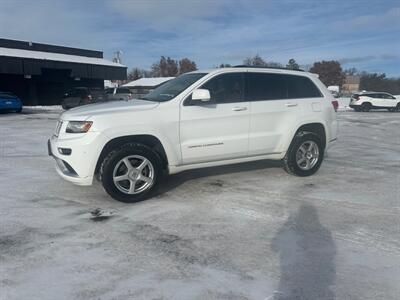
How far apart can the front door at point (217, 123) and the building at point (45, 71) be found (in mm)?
28763

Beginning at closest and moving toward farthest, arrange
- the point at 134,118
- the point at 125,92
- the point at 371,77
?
the point at 134,118 < the point at 125,92 < the point at 371,77

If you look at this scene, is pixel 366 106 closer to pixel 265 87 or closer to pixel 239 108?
pixel 265 87

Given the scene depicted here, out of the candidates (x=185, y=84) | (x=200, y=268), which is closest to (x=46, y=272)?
(x=200, y=268)

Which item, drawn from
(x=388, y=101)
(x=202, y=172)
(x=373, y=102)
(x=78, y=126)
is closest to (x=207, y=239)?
(x=78, y=126)

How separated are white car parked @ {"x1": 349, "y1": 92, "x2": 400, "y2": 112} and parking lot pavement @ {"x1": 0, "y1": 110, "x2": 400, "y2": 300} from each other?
26.7 m

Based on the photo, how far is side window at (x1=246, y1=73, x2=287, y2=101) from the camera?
6.29 meters

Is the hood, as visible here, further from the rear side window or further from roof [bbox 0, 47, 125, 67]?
roof [bbox 0, 47, 125, 67]

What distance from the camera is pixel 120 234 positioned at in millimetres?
4270

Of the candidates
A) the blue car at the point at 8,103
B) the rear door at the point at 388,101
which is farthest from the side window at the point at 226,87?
the rear door at the point at 388,101

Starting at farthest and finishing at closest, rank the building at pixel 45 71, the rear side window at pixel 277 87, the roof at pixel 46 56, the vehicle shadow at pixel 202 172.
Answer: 1. the roof at pixel 46 56
2. the building at pixel 45 71
3. the rear side window at pixel 277 87
4. the vehicle shadow at pixel 202 172

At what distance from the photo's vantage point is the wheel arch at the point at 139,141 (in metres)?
5.15

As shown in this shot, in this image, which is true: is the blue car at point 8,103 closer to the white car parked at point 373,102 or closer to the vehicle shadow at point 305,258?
the vehicle shadow at point 305,258

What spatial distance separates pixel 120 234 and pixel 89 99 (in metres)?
23.4

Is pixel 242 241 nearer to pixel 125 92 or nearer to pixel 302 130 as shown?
pixel 302 130
